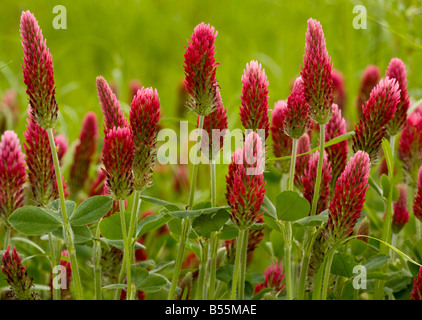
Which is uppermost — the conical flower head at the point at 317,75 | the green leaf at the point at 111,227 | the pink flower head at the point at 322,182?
the conical flower head at the point at 317,75

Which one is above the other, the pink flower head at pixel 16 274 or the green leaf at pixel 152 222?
the green leaf at pixel 152 222

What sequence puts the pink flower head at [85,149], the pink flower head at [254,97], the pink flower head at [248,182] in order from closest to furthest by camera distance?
the pink flower head at [248,182], the pink flower head at [254,97], the pink flower head at [85,149]

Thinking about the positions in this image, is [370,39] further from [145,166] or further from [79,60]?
[145,166]

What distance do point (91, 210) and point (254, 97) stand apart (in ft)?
1.08

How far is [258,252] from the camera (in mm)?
1939

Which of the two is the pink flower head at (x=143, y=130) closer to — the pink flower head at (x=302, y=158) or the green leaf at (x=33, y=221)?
the green leaf at (x=33, y=221)

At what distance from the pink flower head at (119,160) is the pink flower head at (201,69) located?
0.13 m

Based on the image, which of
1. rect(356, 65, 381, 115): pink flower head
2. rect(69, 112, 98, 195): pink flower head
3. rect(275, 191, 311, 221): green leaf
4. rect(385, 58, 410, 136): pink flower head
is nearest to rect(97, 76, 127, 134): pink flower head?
rect(275, 191, 311, 221): green leaf

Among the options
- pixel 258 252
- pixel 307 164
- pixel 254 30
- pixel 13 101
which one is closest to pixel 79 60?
pixel 254 30

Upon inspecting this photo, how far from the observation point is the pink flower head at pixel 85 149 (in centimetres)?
168

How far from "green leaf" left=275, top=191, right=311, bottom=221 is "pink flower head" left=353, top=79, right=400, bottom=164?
0.16m

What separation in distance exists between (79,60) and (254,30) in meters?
1.04

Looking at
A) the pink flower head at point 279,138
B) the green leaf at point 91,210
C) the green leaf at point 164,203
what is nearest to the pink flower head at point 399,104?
the pink flower head at point 279,138

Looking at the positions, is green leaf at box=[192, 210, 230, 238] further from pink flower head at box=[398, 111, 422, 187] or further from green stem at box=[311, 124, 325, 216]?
pink flower head at box=[398, 111, 422, 187]
